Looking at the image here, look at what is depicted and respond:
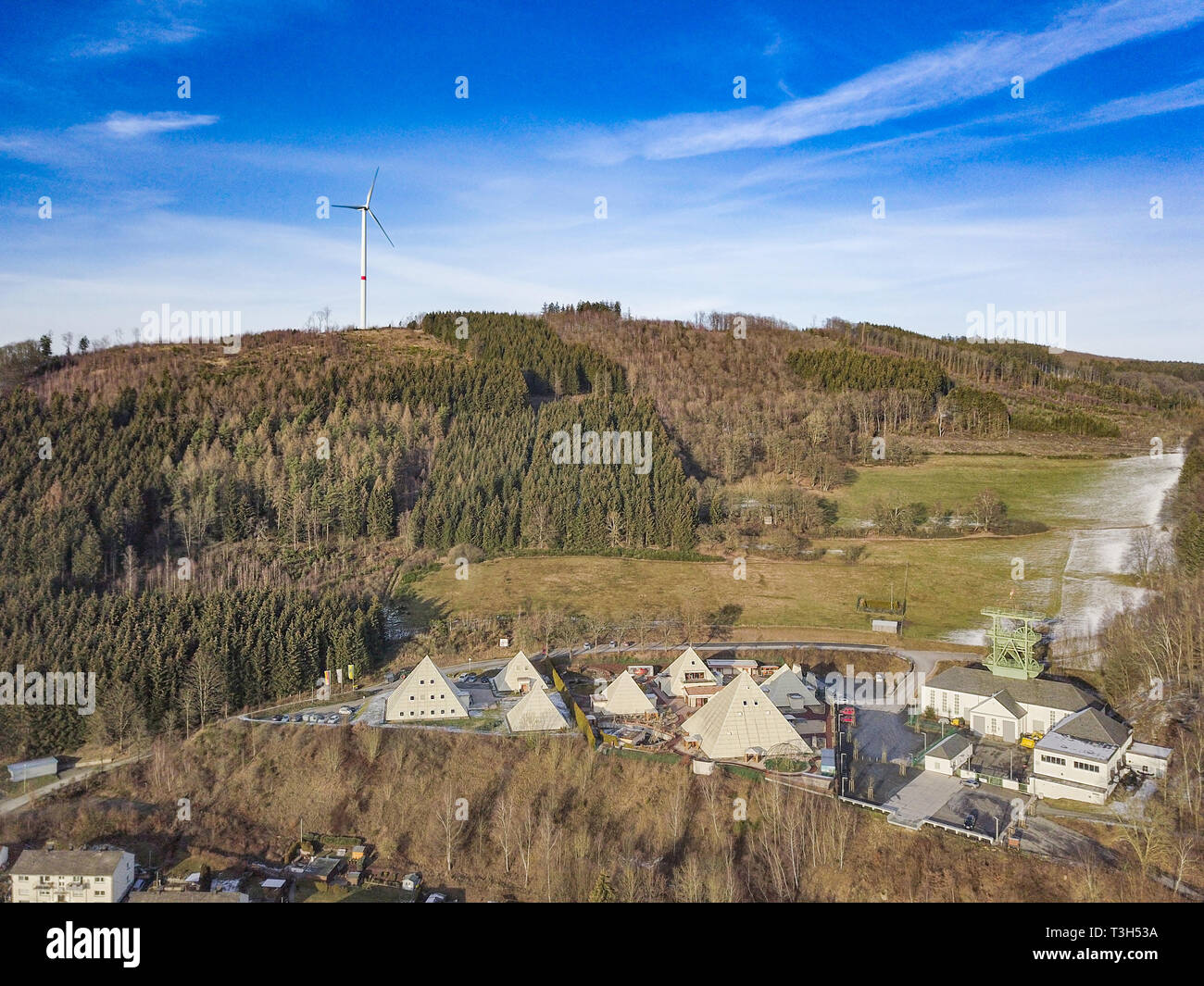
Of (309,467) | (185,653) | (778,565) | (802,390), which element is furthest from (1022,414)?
(185,653)

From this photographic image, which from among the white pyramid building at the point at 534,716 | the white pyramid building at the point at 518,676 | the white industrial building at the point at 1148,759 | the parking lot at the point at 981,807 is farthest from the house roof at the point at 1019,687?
the white pyramid building at the point at 518,676

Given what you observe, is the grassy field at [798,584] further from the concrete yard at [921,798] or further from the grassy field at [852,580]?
the concrete yard at [921,798]

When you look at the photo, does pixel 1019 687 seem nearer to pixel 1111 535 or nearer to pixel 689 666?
pixel 689 666

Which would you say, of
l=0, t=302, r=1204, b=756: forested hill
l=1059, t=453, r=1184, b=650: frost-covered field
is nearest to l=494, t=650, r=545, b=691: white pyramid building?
l=0, t=302, r=1204, b=756: forested hill

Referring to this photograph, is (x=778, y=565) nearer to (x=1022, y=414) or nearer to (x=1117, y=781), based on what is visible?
(x=1117, y=781)
